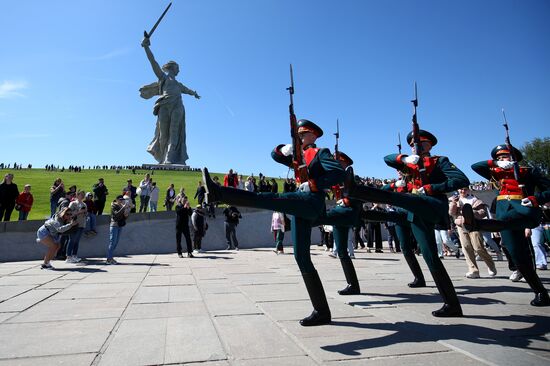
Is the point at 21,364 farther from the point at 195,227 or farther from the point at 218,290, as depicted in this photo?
the point at 195,227

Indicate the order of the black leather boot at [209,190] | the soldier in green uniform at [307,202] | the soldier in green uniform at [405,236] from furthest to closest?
the soldier in green uniform at [405,236] < the soldier in green uniform at [307,202] < the black leather boot at [209,190]

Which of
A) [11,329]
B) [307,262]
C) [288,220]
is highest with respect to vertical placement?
[288,220]

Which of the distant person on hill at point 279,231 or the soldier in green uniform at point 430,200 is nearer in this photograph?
the soldier in green uniform at point 430,200

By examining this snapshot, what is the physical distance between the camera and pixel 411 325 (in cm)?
387

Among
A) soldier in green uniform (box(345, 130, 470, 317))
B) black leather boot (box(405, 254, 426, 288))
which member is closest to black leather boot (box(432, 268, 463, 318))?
soldier in green uniform (box(345, 130, 470, 317))

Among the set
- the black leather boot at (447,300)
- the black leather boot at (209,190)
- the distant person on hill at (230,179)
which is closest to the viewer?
the black leather boot at (209,190)

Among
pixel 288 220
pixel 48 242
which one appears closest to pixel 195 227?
pixel 48 242

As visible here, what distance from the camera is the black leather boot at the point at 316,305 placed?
12.6 feet

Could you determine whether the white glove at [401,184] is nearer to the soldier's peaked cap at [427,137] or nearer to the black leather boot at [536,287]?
the soldier's peaked cap at [427,137]

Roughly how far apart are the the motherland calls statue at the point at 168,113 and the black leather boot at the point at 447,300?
45664mm

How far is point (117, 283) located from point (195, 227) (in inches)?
274

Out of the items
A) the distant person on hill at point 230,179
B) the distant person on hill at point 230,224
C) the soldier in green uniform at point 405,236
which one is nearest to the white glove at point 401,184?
the soldier in green uniform at point 405,236

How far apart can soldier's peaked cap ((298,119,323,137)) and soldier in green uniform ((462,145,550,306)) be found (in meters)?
2.06

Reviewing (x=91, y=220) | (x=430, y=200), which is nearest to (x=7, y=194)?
(x=91, y=220)
